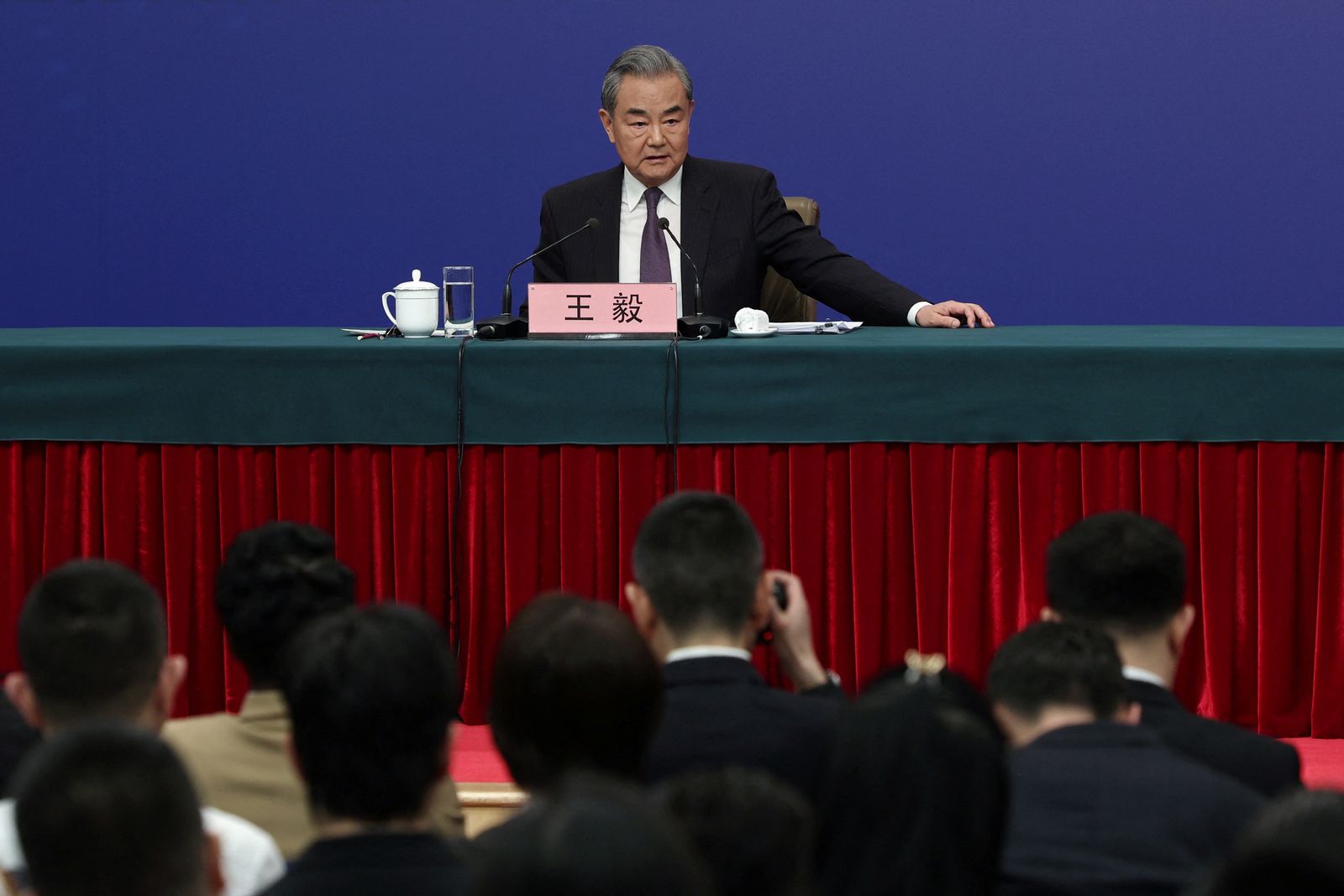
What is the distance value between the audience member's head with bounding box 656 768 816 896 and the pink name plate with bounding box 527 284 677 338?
71.6 inches

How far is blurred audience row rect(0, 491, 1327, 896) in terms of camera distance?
2.91ft

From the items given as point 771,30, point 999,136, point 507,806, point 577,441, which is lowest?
point 507,806

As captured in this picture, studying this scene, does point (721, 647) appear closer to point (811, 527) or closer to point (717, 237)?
point (811, 527)

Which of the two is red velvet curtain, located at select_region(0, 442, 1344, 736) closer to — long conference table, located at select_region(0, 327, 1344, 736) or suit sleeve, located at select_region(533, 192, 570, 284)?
long conference table, located at select_region(0, 327, 1344, 736)

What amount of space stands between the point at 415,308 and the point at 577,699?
1719 millimetres

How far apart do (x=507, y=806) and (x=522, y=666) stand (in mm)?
1018

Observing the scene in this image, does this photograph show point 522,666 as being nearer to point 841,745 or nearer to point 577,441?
point 841,745

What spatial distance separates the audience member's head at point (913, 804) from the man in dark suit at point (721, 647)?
9.5 inches

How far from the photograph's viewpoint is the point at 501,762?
7.75 feet

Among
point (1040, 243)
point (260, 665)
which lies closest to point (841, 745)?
point (260, 665)

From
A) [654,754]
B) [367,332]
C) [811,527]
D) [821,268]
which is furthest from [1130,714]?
[821,268]

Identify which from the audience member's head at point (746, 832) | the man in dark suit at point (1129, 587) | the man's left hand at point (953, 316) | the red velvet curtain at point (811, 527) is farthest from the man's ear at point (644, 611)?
the man's left hand at point (953, 316)

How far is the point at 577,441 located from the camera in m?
2.58

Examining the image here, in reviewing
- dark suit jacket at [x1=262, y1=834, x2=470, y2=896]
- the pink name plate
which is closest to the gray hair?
the pink name plate
